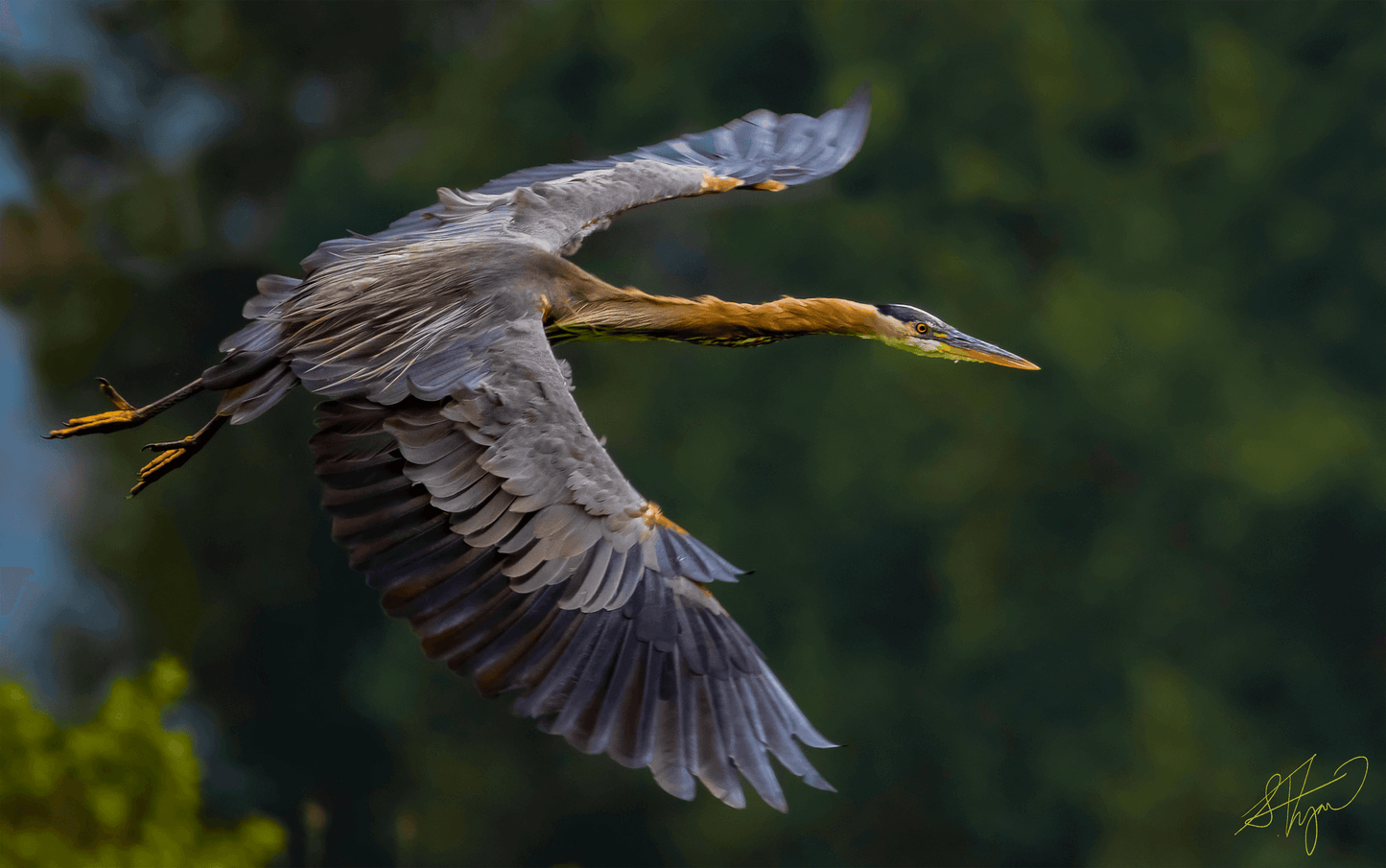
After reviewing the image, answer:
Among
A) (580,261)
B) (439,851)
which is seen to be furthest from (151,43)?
(439,851)

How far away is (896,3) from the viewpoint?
14.6 metres

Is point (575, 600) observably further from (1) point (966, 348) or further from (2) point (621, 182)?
(2) point (621, 182)

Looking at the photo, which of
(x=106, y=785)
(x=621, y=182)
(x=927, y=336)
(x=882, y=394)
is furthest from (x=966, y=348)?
(x=882, y=394)

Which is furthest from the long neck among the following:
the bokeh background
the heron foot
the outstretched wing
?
the bokeh background

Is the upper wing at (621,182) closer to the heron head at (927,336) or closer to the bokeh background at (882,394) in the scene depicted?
the heron head at (927,336)

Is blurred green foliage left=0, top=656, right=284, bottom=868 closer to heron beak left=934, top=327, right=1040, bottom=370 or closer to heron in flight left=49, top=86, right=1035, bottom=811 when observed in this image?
heron in flight left=49, top=86, right=1035, bottom=811

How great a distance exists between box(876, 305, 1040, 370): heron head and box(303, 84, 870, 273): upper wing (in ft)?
2.88

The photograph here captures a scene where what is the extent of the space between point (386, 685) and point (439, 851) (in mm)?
2109

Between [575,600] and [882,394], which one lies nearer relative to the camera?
[575,600]

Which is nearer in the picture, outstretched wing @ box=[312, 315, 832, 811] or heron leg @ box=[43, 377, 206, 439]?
outstretched wing @ box=[312, 315, 832, 811]

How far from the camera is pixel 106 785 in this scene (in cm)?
727

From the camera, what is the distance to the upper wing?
4.26m

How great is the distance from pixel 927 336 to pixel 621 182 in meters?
1.21

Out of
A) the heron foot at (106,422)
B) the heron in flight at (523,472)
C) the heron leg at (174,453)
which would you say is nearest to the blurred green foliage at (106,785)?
the heron foot at (106,422)
